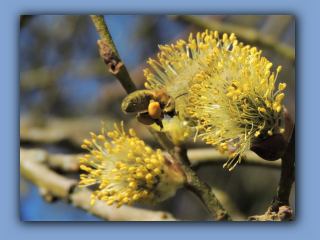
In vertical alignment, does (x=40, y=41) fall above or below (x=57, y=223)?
above

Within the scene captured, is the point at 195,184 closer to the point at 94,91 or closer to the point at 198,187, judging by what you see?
the point at 198,187

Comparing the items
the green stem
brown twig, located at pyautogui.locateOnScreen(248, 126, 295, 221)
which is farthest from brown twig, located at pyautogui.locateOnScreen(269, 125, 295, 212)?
the green stem

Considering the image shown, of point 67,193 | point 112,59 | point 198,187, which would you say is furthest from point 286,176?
point 67,193

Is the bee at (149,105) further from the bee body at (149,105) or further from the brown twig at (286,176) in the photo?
the brown twig at (286,176)

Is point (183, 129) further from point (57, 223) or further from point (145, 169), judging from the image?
point (57, 223)
